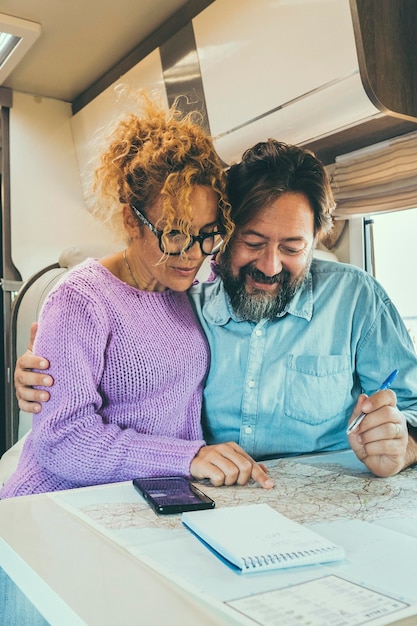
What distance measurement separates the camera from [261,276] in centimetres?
167

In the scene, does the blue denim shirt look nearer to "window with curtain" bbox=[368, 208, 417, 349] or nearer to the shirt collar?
the shirt collar

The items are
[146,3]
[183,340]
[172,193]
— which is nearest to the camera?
[172,193]

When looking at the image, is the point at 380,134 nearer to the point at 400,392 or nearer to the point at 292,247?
the point at 292,247

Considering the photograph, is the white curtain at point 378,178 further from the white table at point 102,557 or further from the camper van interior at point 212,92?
the white table at point 102,557

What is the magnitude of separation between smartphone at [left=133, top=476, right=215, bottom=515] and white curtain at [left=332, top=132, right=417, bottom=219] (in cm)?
154

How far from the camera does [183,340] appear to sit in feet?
5.00

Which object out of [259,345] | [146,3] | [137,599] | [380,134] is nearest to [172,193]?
[259,345]

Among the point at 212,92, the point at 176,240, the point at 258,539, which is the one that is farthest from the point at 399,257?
the point at 258,539

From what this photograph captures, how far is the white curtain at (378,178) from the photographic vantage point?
7.49 ft

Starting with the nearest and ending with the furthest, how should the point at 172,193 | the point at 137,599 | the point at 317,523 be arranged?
the point at 137,599, the point at 317,523, the point at 172,193

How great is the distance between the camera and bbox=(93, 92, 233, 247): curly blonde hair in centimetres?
140

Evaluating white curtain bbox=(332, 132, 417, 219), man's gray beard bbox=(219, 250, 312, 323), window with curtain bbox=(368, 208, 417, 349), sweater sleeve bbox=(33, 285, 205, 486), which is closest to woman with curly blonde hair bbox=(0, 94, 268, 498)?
sweater sleeve bbox=(33, 285, 205, 486)

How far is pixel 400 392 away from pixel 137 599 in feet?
3.39

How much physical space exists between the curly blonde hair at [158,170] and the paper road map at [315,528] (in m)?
0.59
